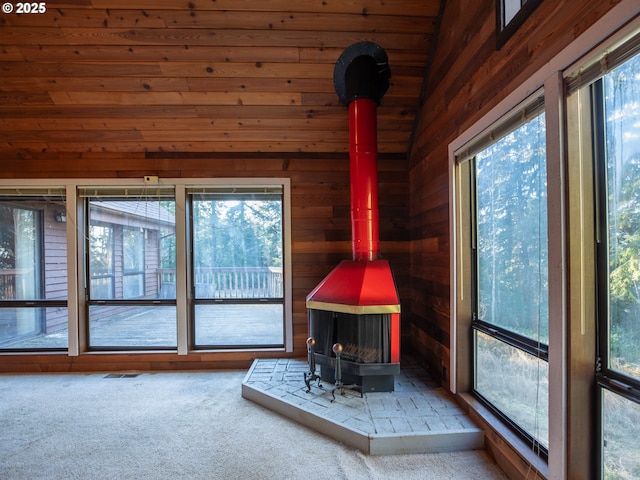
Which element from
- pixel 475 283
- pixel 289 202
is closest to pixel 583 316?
pixel 475 283

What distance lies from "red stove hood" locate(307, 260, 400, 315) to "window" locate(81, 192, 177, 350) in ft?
5.84

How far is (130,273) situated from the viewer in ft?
10.3

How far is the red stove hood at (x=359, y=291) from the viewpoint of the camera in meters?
2.04

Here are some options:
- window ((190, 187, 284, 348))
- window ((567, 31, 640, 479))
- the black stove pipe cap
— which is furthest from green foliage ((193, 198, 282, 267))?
window ((567, 31, 640, 479))

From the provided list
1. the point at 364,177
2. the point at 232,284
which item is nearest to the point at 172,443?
the point at 232,284

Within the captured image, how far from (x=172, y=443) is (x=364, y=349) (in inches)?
53.4

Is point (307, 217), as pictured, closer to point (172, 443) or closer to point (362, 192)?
point (362, 192)

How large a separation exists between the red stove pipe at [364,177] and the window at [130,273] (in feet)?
6.53

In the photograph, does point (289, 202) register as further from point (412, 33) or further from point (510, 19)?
point (510, 19)

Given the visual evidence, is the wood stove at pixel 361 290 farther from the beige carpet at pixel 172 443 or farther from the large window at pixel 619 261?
the large window at pixel 619 261

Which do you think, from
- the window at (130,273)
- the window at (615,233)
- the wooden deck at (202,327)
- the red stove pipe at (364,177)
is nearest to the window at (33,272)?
the window at (130,273)

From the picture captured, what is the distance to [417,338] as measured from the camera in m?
2.81

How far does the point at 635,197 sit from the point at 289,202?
244 cm

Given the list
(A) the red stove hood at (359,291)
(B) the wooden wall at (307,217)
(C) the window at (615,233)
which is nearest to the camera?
(C) the window at (615,233)
